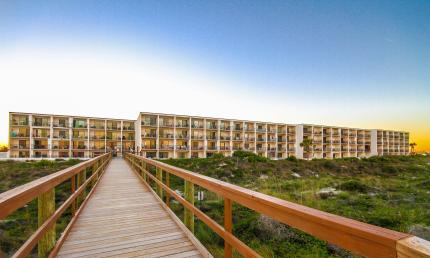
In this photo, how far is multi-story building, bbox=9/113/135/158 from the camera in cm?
4012

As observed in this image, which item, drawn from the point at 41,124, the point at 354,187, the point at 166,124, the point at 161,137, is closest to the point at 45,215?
the point at 354,187

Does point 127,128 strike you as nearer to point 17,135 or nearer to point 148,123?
point 148,123

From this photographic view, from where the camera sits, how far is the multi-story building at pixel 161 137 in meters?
40.8

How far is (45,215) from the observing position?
2625 mm

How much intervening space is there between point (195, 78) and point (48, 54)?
528 inches

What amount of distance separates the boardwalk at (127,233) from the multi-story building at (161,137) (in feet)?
114

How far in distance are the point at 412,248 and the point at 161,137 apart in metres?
45.7

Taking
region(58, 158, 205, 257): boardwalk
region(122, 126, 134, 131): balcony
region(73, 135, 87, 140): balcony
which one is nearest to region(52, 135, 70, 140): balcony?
region(73, 135, 87, 140): balcony

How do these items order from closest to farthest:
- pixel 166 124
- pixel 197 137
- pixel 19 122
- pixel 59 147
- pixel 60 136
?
pixel 19 122 < pixel 59 147 < pixel 60 136 < pixel 166 124 < pixel 197 137

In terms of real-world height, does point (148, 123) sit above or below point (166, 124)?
above

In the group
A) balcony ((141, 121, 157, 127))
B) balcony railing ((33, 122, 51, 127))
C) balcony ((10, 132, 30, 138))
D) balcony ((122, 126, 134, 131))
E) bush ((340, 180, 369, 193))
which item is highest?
balcony ((141, 121, 157, 127))

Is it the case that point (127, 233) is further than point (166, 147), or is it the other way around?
point (166, 147)

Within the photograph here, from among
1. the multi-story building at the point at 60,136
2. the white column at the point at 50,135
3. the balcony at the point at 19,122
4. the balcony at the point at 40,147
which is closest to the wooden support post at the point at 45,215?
the multi-story building at the point at 60,136

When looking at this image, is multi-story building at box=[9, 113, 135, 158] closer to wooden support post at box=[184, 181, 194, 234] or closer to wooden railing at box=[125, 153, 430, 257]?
wooden support post at box=[184, 181, 194, 234]
